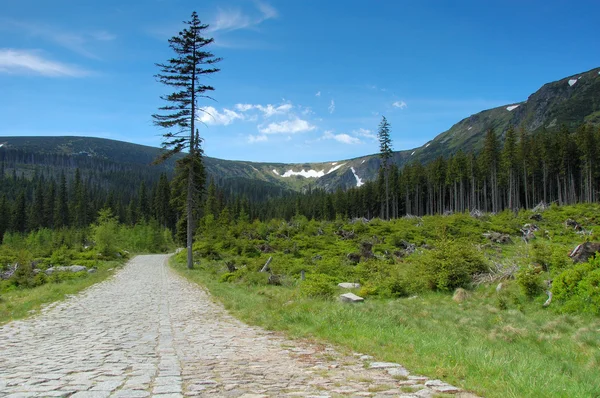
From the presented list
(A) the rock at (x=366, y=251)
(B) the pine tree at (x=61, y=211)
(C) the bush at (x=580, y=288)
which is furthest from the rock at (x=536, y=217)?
(B) the pine tree at (x=61, y=211)

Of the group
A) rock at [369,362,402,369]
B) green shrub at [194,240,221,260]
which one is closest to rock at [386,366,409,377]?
rock at [369,362,402,369]

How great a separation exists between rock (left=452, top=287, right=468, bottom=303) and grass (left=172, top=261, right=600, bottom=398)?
0.23m

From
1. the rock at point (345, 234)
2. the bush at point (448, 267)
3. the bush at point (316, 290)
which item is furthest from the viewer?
the rock at point (345, 234)

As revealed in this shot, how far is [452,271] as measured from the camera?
55.3 feet

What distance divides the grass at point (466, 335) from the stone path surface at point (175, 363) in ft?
1.95

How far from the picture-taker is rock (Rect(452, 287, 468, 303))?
48.9 ft

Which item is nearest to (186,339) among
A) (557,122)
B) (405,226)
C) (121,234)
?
(405,226)

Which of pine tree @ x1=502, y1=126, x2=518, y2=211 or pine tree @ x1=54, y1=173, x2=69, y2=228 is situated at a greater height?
pine tree @ x1=502, y1=126, x2=518, y2=211

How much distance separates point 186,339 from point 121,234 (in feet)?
192

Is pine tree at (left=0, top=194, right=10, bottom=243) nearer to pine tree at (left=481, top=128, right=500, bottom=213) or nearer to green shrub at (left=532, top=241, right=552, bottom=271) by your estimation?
pine tree at (left=481, top=128, right=500, bottom=213)

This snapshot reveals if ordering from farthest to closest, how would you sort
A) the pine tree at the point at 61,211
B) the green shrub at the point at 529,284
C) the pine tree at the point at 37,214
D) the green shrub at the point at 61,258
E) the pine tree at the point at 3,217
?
the pine tree at the point at 61,211
the pine tree at the point at 37,214
the pine tree at the point at 3,217
the green shrub at the point at 61,258
the green shrub at the point at 529,284

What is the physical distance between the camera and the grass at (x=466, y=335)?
5266 millimetres

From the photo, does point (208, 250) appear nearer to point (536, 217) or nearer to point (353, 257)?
point (353, 257)

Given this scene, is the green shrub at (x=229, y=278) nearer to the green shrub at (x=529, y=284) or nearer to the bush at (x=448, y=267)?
the bush at (x=448, y=267)
